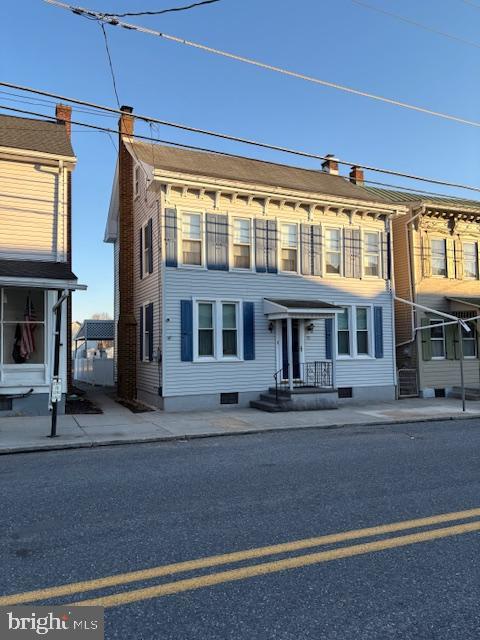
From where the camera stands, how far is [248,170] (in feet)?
63.6

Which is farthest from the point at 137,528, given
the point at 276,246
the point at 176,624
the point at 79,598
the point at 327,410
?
the point at 276,246

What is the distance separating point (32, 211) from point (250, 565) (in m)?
12.9

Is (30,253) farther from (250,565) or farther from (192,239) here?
(250,565)

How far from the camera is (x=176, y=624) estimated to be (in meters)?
3.18

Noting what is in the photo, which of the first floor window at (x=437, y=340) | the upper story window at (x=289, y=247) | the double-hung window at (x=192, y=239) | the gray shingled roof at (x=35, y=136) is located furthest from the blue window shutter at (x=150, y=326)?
the first floor window at (x=437, y=340)

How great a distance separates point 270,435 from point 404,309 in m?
11.1

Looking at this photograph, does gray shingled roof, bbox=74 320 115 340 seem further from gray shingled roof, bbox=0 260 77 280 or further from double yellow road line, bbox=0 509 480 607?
double yellow road line, bbox=0 509 480 607

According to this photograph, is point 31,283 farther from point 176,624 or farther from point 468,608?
point 468,608

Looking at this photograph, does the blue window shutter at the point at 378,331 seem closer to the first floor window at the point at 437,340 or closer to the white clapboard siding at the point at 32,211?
the first floor window at the point at 437,340

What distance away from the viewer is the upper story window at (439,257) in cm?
2047

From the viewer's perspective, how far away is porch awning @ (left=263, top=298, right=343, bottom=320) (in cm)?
1575

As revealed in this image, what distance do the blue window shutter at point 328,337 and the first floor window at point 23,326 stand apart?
29.9 ft

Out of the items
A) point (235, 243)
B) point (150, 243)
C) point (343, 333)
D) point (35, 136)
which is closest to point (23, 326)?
point (150, 243)

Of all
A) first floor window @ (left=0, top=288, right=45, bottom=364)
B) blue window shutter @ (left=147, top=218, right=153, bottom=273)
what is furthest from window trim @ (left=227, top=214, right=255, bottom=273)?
first floor window @ (left=0, top=288, right=45, bottom=364)
